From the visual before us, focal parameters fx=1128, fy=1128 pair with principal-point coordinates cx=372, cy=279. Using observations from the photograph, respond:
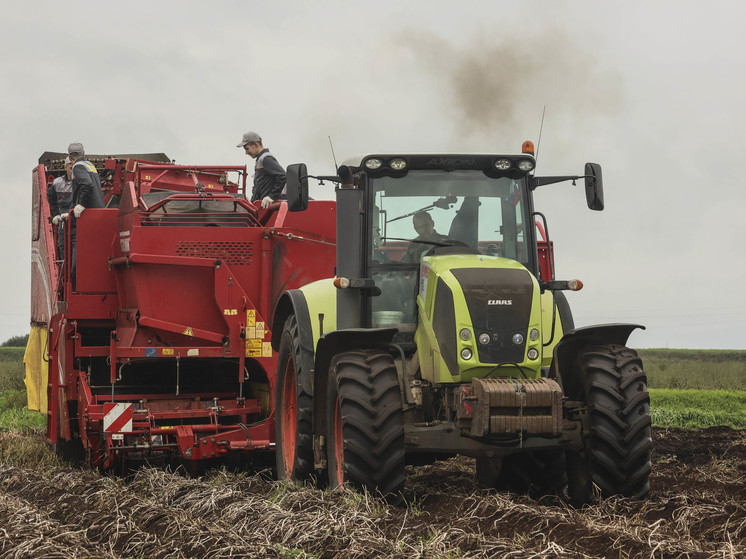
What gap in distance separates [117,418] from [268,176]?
139 inches

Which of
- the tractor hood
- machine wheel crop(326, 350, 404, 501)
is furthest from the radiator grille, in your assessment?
machine wheel crop(326, 350, 404, 501)

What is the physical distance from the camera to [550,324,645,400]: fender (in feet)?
27.5

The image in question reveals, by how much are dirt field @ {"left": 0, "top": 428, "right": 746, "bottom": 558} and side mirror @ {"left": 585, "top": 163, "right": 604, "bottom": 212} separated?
2259 mm

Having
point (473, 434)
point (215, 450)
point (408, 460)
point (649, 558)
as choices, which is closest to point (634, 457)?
point (473, 434)

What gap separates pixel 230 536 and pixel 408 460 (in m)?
2.18

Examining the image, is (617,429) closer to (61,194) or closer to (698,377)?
(61,194)

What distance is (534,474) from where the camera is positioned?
31.2 ft

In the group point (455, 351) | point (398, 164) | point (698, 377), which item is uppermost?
point (398, 164)

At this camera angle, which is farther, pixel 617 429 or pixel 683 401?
pixel 683 401

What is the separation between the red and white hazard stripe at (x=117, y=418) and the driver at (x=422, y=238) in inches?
144

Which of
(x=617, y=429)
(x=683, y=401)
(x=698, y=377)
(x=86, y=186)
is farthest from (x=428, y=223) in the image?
(x=698, y=377)

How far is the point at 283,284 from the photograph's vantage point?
11.8 m

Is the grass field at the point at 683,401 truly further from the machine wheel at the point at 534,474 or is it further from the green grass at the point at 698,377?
the machine wheel at the point at 534,474

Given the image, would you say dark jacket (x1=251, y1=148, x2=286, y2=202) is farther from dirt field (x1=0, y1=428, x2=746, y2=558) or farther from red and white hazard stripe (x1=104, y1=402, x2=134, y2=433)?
dirt field (x1=0, y1=428, x2=746, y2=558)
